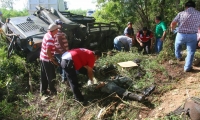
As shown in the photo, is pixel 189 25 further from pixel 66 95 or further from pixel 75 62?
pixel 66 95

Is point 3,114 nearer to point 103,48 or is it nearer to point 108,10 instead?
point 103,48

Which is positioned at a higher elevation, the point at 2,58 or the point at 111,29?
the point at 111,29

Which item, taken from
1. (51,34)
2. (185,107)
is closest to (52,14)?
(51,34)

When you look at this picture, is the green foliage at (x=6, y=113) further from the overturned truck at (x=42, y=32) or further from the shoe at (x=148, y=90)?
the shoe at (x=148, y=90)

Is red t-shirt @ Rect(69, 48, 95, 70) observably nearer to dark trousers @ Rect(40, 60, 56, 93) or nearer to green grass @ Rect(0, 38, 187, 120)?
green grass @ Rect(0, 38, 187, 120)

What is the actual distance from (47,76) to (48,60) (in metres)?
0.37

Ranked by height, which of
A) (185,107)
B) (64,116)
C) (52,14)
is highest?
(52,14)

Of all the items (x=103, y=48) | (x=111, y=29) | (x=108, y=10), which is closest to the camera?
(x=103, y=48)

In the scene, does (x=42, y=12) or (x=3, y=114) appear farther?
(x=42, y=12)

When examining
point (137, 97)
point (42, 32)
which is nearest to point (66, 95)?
point (137, 97)

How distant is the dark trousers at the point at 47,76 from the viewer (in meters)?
4.70

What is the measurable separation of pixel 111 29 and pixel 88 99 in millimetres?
4877

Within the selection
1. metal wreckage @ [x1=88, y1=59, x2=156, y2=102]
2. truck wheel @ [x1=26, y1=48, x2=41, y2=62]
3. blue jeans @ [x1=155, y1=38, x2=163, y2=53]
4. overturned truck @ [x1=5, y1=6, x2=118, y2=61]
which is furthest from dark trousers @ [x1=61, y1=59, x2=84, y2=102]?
blue jeans @ [x1=155, y1=38, x2=163, y2=53]

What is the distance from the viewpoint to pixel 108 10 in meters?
9.96
